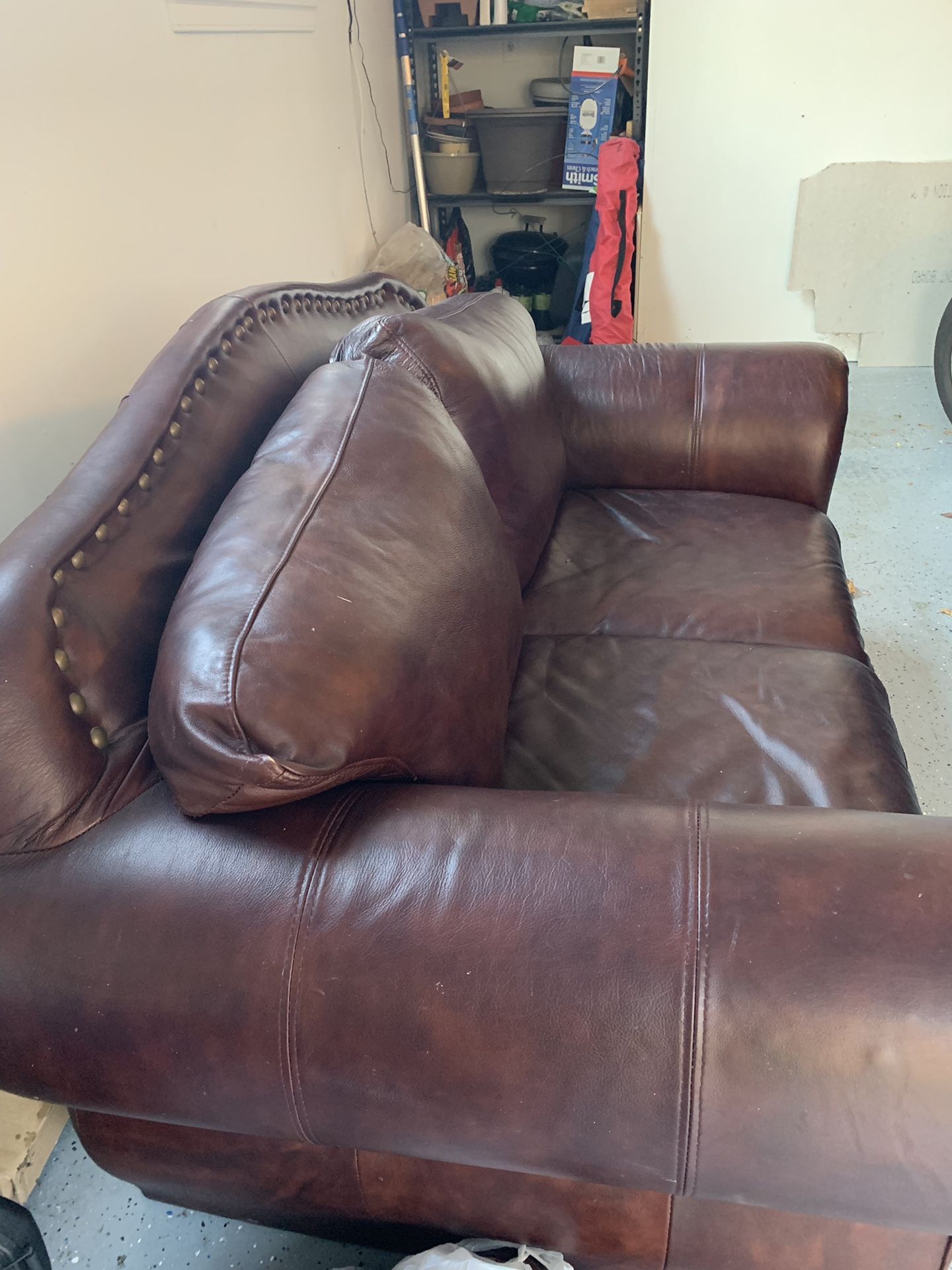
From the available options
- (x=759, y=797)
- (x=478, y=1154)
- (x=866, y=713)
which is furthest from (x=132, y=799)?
(x=866, y=713)

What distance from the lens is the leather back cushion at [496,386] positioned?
111cm

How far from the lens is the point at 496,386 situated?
126 cm

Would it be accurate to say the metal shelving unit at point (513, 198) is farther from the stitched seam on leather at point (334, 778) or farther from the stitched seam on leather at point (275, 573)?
the stitched seam on leather at point (334, 778)

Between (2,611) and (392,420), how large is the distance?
0.44 m

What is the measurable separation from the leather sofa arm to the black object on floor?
1.36 metres

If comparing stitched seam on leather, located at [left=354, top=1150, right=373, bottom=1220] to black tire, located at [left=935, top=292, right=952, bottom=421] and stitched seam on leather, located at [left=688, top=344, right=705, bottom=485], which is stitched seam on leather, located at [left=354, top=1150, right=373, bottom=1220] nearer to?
stitched seam on leather, located at [left=688, top=344, right=705, bottom=485]

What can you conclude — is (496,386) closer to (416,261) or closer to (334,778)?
(334,778)

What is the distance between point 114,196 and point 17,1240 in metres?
1.34

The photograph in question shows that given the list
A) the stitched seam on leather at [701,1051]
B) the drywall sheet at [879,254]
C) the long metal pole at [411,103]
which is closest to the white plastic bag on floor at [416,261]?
the long metal pole at [411,103]

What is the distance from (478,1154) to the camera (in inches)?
23.6

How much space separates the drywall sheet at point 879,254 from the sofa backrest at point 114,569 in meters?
2.59

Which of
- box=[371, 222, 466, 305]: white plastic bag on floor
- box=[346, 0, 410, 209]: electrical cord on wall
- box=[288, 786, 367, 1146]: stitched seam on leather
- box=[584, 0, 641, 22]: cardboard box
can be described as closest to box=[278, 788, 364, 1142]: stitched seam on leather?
box=[288, 786, 367, 1146]: stitched seam on leather

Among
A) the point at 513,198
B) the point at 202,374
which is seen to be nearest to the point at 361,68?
Answer: the point at 513,198

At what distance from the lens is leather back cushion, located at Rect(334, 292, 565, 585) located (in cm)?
111
